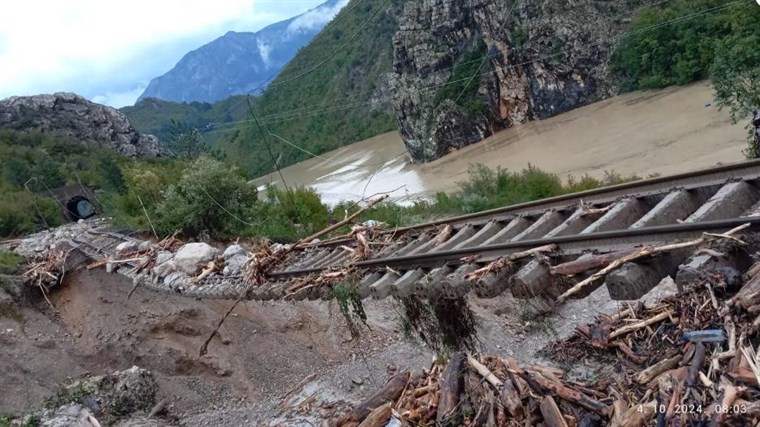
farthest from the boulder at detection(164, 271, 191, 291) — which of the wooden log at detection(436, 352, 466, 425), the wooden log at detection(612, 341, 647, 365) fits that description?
the wooden log at detection(612, 341, 647, 365)

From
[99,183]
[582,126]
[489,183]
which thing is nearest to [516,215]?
[489,183]

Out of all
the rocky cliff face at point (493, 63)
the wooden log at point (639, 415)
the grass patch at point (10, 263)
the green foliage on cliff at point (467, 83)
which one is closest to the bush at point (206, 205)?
the grass patch at point (10, 263)

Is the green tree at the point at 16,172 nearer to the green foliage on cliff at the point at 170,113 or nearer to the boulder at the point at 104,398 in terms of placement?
the boulder at the point at 104,398

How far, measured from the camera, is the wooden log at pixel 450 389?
16.5 feet

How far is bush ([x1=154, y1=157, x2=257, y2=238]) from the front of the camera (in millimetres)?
19203

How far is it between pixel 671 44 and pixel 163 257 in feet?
169

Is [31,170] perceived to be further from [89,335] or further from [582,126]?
[582,126]

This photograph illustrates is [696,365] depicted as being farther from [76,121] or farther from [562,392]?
[76,121]

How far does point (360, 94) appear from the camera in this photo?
314 ft

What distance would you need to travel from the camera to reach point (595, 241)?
3930mm

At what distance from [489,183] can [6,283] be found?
22.2 m

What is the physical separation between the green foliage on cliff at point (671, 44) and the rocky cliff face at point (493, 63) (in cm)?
239

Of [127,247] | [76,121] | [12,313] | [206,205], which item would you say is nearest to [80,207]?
[206,205]

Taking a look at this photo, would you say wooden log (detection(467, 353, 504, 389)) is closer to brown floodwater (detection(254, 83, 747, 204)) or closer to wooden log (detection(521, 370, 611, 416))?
wooden log (detection(521, 370, 611, 416))
